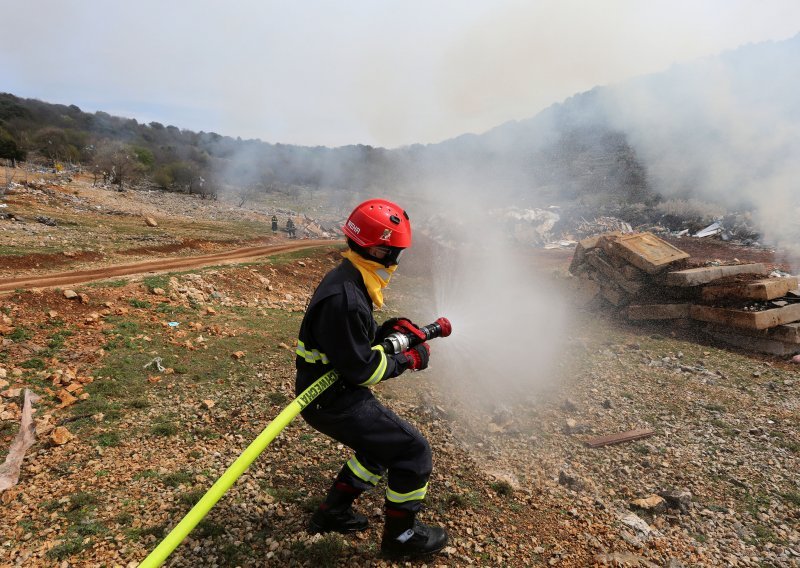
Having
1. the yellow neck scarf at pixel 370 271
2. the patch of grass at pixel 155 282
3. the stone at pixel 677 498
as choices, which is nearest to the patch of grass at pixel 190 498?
the yellow neck scarf at pixel 370 271

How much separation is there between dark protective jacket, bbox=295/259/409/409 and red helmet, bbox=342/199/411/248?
22cm

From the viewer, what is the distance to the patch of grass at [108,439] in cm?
401

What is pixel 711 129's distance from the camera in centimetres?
3647

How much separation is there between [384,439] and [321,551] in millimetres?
988

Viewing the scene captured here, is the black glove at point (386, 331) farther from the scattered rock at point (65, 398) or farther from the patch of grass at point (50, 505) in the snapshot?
Result: the scattered rock at point (65, 398)

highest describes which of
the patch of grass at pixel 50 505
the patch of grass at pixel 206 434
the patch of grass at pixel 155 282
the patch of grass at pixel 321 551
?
the patch of grass at pixel 155 282

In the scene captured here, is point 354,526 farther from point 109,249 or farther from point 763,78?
point 763,78

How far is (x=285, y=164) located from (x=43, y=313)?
54.9 m

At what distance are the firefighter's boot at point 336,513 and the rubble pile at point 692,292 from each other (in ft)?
29.2

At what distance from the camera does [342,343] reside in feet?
8.29

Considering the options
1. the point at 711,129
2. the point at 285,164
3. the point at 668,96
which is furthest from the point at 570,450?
the point at 285,164

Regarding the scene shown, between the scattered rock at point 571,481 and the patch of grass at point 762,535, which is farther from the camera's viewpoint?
the scattered rock at point 571,481

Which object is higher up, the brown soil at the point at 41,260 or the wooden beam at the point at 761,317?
the wooden beam at the point at 761,317

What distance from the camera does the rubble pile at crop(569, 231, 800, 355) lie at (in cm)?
829
